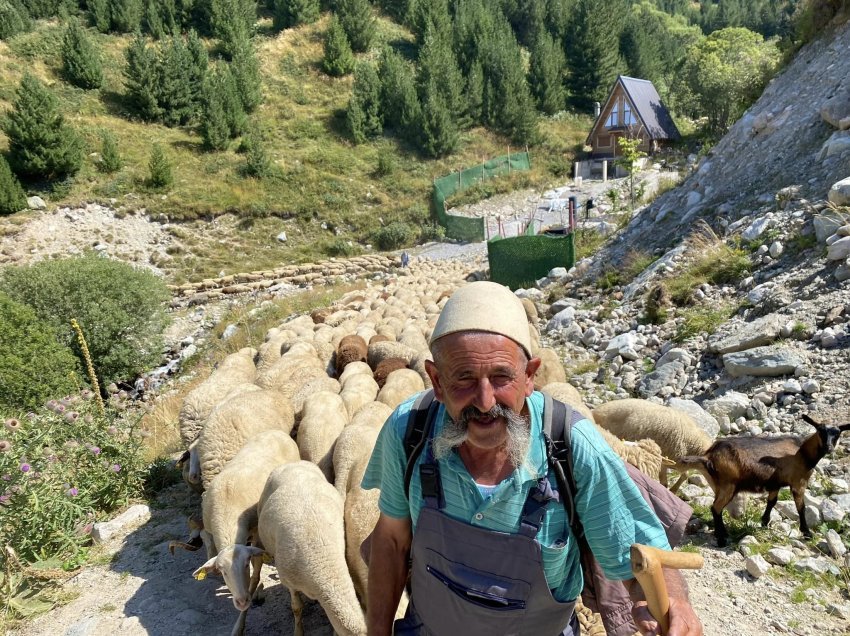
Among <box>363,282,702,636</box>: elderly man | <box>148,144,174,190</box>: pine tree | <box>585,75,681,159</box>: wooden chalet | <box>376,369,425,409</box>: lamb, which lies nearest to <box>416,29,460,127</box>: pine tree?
<box>585,75,681,159</box>: wooden chalet

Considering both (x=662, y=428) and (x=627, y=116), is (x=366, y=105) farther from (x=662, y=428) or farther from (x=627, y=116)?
(x=662, y=428)

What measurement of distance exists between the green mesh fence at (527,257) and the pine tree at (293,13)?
47.6m

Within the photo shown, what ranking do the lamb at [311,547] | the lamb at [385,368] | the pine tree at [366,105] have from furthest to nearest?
1. the pine tree at [366,105]
2. the lamb at [385,368]
3. the lamb at [311,547]

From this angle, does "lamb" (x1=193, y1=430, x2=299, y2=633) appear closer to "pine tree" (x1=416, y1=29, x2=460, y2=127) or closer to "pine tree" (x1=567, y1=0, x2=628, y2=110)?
"pine tree" (x1=416, y1=29, x2=460, y2=127)

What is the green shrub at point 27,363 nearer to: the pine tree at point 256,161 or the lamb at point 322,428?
the lamb at point 322,428

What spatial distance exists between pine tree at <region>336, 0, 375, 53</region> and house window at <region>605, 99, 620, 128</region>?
28.2 m

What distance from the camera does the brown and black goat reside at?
184 inches

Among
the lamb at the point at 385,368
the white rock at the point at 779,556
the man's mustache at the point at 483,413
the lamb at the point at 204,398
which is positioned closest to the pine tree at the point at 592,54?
the lamb at the point at 385,368

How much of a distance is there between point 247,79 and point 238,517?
150 feet

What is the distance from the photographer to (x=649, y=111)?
36500mm

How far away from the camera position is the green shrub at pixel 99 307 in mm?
16016

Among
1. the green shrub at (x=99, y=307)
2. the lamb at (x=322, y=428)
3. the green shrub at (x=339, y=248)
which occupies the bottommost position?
the green shrub at (x=339, y=248)

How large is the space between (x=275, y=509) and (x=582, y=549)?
2.81m

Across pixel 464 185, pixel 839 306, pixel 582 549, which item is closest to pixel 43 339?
pixel 582 549
